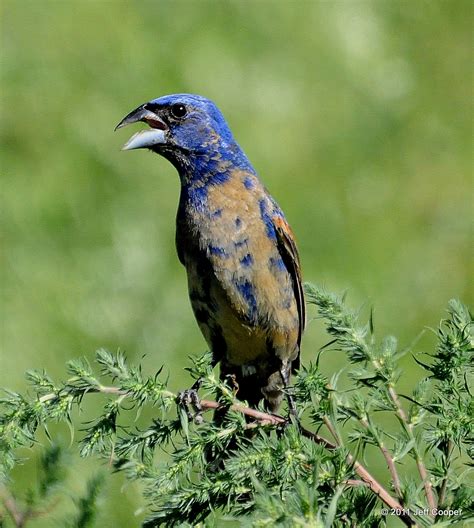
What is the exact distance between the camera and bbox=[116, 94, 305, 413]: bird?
13.6ft

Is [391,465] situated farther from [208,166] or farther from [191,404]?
[208,166]

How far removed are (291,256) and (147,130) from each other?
0.75 m

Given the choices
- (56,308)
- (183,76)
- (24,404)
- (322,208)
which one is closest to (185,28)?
(183,76)

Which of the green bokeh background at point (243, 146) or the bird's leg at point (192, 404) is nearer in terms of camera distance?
the bird's leg at point (192, 404)

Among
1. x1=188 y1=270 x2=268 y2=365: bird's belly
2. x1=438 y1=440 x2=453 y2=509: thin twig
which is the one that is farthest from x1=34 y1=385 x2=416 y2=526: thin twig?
x1=188 y1=270 x2=268 y2=365: bird's belly

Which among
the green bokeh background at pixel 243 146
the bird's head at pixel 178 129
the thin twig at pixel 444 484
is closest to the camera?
the thin twig at pixel 444 484

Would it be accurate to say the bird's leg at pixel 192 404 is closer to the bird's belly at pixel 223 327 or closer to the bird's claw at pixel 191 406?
the bird's claw at pixel 191 406

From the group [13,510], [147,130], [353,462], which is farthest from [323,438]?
[147,130]

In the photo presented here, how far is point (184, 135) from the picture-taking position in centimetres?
441

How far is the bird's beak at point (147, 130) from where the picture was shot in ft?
14.1

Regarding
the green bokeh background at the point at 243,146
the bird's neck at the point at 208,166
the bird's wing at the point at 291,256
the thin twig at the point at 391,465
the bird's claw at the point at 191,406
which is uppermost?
the green bokeh background at the point at 243,146

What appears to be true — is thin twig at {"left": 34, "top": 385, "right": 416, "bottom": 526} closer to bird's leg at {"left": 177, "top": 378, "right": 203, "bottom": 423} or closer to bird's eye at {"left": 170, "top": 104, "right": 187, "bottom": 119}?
bird's leg at {"left": 177, "top": 378, "right": 203, "bottom": 423}
